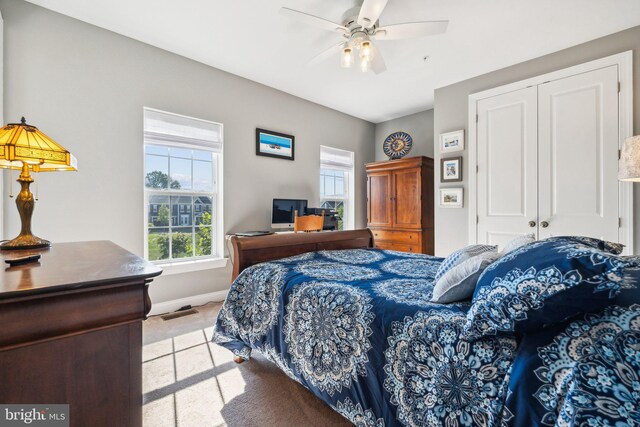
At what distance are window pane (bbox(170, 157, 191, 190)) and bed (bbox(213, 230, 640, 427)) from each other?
1700 millimetres

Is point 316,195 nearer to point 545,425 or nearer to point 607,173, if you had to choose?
point 607,173

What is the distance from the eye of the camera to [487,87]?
3.48 meters

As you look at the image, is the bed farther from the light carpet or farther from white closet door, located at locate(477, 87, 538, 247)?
white closet door, located at locate(477, 87, 538, 247)

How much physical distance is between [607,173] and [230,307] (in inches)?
143

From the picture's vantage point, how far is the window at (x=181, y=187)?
3.03m

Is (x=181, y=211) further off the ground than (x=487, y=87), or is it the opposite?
(x=487, y=87)

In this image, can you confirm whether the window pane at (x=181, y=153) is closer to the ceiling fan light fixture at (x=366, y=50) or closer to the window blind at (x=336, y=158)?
the window blind at (x=336, y=158)

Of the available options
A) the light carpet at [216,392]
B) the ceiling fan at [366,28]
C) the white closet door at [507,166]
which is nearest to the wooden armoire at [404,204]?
the white closet door at [507,166]

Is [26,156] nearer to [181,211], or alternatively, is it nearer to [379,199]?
[181,211]

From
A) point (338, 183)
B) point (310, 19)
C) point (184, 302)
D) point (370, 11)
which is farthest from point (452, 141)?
point (184, 302)

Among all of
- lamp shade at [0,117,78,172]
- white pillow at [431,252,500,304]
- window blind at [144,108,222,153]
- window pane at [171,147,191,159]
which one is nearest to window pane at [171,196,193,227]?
window pane at [171,147,191,159]

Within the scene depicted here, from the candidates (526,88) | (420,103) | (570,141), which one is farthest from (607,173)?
(420,103)

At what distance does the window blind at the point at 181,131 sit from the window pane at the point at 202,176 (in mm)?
199

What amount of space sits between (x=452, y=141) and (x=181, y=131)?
11.1 ft
